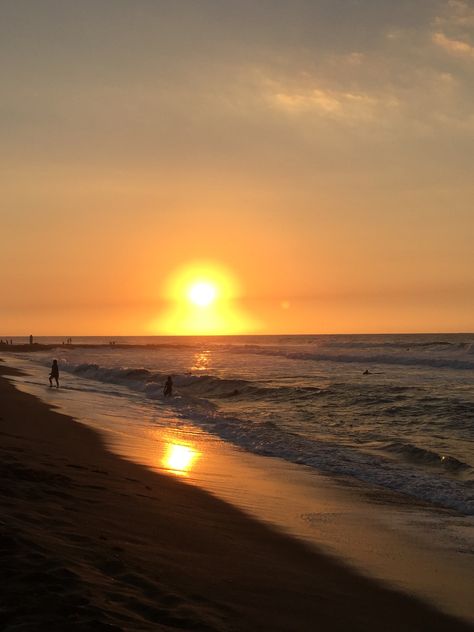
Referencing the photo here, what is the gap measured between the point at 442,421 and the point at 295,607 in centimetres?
1725

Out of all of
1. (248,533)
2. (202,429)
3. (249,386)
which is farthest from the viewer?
(249,386)

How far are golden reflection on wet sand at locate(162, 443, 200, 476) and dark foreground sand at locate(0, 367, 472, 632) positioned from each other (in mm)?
2980

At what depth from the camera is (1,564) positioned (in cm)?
492

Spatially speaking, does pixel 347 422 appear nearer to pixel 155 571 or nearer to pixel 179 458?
pixel 179 458

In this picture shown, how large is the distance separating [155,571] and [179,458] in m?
8.78

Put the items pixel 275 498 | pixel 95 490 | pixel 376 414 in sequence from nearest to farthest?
pixel 95 490
pixel 275 498
pixel 376 414

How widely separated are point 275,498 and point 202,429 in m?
9.91

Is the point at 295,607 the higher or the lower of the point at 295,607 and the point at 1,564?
the lower

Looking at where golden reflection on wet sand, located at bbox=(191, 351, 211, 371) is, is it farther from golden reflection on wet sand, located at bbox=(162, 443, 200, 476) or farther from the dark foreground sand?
the dark foreground sand

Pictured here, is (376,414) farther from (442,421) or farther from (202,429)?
(202,429)

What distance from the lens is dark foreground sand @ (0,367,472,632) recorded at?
4562 millimetres

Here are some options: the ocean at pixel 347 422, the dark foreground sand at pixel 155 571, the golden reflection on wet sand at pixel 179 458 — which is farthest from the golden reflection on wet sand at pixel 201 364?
the dark foreground sand at pixel 155 571

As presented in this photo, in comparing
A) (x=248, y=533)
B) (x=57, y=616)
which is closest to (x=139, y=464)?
(x=248, y=533)

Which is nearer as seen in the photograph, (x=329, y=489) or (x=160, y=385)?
(x=329, y=489)
